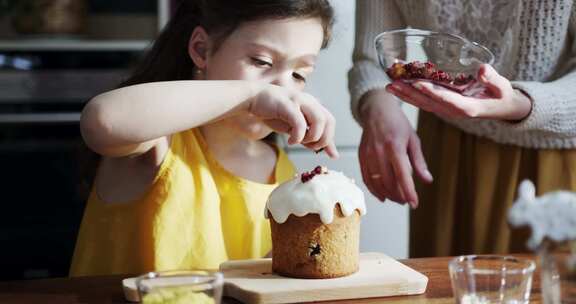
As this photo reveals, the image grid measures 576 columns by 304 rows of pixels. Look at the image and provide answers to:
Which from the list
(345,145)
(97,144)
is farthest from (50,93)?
(97,144)

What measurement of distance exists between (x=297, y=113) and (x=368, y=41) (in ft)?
1.79

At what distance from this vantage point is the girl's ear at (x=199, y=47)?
1.51 m

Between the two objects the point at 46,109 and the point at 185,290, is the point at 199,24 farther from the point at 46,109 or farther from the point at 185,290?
the point at 46,109

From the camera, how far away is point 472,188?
162cm

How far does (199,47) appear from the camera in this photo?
1521 millimetres

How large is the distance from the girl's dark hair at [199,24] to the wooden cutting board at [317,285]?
0.45 m

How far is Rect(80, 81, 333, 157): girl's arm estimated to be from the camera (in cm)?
114

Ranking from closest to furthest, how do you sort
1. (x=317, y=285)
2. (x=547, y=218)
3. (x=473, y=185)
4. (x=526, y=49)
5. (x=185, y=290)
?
(x=547, y=218), (x=185, y=290), (x=317, y=285), (x=526, y=49), (x=473, y=185)

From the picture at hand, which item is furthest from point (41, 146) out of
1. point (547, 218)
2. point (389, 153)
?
point (547, 218)

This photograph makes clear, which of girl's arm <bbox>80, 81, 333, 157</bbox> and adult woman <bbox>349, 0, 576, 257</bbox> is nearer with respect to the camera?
girl's arm <bbox>80, 81, 333, 157</bbox>

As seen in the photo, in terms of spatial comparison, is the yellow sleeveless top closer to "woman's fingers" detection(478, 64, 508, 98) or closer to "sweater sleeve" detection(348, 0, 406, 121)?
"sweater sleeve" detection(348, 0, 406, 121)

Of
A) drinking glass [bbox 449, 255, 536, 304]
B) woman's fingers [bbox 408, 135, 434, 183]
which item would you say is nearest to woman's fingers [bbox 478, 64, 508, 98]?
woman's fingers [bbox 408, 135, 434, 183]

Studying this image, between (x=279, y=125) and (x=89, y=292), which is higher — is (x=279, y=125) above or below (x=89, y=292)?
above

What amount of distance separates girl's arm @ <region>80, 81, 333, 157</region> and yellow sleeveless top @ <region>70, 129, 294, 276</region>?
19 cm
